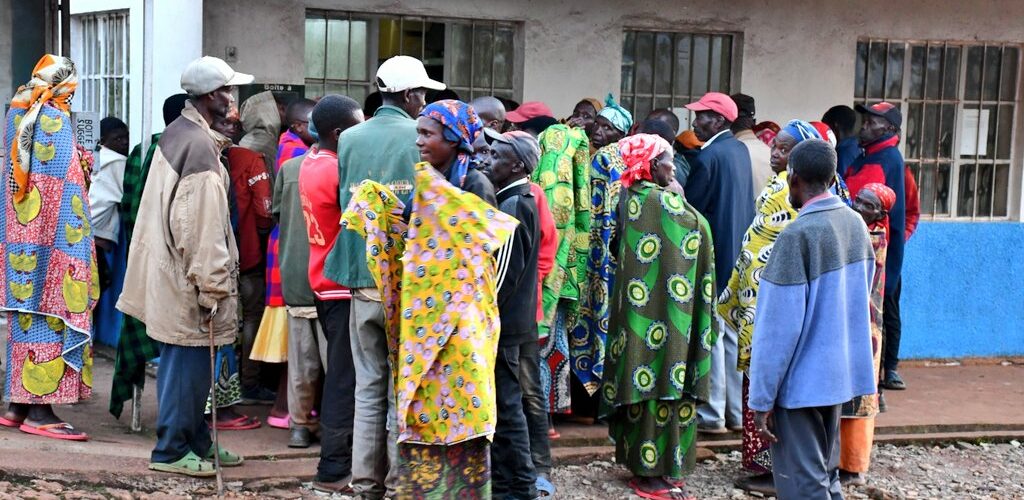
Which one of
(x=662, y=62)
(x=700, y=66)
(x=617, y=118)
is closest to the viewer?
(x=617, y=118)

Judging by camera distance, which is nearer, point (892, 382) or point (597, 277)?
point (597, 277)

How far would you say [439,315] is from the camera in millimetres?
5000

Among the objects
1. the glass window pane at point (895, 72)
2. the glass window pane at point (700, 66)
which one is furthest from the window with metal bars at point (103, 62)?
the glass window pane at point (895, 72)

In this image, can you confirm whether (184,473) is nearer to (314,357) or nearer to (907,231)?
(314,357)

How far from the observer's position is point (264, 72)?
8.77m

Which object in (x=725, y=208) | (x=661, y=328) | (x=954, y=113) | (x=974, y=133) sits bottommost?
(x=661, y=328)

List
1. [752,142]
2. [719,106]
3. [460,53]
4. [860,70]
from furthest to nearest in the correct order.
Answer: [860,70] < [460,53] < [752,142] < [719,106]

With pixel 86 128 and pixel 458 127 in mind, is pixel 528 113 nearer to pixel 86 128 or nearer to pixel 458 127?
pixel 86 128

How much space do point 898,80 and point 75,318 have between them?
6.94 m

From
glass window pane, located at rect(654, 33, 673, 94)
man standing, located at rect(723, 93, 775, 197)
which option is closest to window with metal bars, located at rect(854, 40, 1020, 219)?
glass window pane, located at rect(654, 33, 673, 94)

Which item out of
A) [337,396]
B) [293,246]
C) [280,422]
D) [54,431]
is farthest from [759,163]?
[54,431]

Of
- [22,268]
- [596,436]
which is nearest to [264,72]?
[22,268]

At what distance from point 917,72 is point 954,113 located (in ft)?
1.67

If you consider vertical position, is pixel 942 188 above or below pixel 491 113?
below
